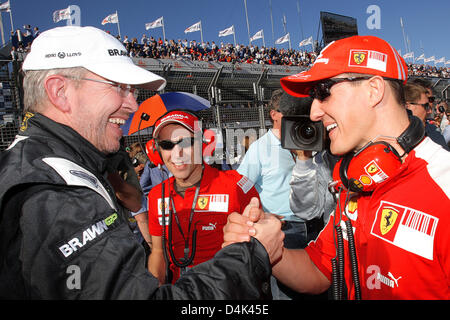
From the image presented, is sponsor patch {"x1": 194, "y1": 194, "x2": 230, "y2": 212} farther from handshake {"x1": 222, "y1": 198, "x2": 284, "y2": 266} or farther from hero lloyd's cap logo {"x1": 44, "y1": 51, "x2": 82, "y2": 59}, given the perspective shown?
hero lloyd's cap logo {"x1": 44, "y1": 51, "x2": 82, "y2": 59}

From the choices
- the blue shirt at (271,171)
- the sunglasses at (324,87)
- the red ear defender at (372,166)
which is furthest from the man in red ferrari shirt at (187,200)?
the red ear defender at (372,166)

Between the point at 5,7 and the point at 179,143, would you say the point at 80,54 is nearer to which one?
the point at 179,143

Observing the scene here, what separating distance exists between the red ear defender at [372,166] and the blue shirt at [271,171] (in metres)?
2.16

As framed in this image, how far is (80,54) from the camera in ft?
5.13

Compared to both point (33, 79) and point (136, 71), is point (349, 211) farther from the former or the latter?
point (33, 79)

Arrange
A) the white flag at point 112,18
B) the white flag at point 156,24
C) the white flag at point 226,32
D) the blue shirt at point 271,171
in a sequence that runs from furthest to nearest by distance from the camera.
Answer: the white flag at point 226,32 → the white flag at point 156,24 → the white flag at point 112,18 → the blue shirt at point 271,171

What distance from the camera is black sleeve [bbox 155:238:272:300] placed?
1.12 meters

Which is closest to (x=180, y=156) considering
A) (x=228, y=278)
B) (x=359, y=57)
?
(x=359, y=57)

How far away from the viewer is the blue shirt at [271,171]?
3.75 m

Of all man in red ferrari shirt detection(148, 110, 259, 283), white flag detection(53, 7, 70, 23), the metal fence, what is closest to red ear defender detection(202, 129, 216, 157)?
man in red ferrari shirt detection(148, 110, 259, 283)

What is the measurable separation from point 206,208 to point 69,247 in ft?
5.78

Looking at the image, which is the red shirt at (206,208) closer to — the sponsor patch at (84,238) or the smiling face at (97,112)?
the smiling face at (97,112)

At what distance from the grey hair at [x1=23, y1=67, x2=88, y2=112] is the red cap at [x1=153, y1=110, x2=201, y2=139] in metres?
1.23

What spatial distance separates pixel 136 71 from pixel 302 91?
3.62 ft
